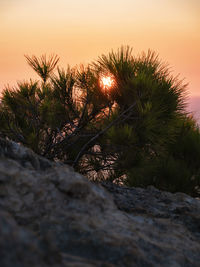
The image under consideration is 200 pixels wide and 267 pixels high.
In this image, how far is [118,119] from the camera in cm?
236

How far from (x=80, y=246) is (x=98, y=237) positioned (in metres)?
0.04

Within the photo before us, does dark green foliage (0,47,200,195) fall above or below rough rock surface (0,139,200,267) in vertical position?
above

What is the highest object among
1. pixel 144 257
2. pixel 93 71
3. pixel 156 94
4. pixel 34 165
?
pixel 93 71

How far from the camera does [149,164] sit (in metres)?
2.84

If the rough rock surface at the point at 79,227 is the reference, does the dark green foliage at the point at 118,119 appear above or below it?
above

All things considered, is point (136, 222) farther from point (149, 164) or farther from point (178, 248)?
point (149, 164)

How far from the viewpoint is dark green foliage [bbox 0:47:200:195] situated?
2.34m

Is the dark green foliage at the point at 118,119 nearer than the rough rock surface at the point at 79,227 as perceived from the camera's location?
No

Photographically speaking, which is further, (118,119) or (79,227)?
(118,119)

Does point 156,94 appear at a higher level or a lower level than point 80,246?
higher

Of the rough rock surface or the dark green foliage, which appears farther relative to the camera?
the dark green foliage

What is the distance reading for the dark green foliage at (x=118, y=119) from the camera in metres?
2.34

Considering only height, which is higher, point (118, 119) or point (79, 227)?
point (118, 119)

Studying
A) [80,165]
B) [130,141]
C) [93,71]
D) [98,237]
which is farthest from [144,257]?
[80,165]
